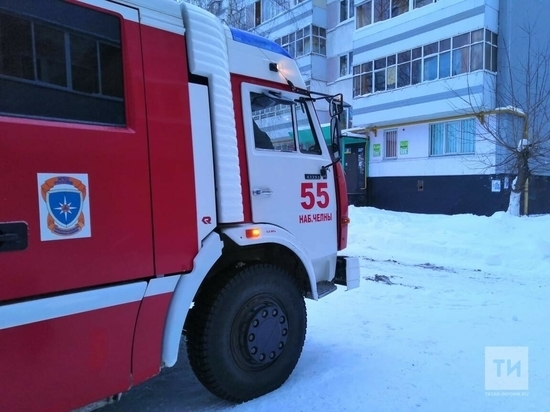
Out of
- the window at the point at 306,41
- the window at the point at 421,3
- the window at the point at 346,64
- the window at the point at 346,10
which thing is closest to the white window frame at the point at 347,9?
the window at the point at 346,10

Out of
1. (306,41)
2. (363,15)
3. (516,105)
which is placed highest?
(306,41)

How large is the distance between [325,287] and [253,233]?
1.25 metres

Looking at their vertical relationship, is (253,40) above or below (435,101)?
below

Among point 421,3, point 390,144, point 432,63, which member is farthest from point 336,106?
point 390,144

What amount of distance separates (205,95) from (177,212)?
88cm

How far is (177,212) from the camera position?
2939 millimetres

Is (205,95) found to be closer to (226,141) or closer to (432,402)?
(226,141)

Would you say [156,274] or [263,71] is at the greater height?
[263,71]

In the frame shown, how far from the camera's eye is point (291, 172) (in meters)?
3.85

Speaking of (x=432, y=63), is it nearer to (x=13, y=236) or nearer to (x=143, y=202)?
(x=143, y=202)

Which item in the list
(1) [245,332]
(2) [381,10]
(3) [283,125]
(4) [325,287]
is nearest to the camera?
(1) [245,332]

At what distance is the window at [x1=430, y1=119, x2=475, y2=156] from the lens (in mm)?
18062

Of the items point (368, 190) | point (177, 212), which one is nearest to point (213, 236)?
point (177, 212)

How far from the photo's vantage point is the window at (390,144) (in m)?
21.3
